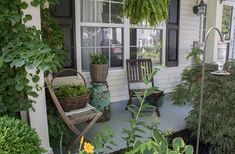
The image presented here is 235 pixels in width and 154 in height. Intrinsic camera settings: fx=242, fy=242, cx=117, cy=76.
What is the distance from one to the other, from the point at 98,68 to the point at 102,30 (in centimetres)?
77

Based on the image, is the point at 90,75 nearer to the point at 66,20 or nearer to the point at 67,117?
the point at 66,20

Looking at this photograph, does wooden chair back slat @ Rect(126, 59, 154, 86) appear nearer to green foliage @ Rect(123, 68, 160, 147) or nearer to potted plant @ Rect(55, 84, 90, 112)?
potted plant @ Rect(55, 84, 90, 112)

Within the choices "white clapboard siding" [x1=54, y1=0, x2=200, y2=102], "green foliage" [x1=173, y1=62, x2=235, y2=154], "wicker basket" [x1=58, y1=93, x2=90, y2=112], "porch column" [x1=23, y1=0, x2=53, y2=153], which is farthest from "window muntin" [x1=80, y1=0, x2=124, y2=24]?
"green foliage" [x1=173, y1=62, x2=235, y2=154]

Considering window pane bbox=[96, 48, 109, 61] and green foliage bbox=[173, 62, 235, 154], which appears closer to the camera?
green foliage bbox=[173, 62, 235, 154]

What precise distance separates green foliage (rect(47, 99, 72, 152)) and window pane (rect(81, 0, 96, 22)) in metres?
1.62

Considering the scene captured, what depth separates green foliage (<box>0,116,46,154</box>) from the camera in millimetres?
1533

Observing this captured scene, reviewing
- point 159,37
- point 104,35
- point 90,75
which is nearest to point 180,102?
point 90,75

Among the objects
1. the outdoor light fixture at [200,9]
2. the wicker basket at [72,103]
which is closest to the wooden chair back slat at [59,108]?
the wicker basket at [72,103]

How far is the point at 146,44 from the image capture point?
15.7ft

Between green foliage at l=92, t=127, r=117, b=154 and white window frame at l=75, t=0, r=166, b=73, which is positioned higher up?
white window frame at l=75, t=0, r=166, b=73

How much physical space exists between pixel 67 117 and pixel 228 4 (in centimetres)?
525

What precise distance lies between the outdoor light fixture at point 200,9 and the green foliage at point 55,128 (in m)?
3.93

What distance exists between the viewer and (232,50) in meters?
6.68

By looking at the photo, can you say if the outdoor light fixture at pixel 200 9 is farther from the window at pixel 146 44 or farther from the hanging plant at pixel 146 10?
the hanging plant at pixel 146 10
